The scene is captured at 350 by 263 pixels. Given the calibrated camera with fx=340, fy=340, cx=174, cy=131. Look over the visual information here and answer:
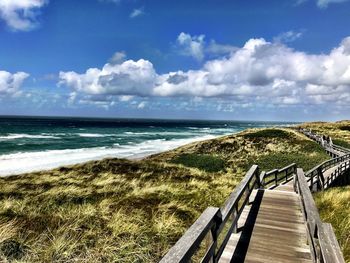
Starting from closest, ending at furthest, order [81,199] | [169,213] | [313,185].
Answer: [169,213] → [81,199] → [313,185]

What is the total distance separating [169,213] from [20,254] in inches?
187

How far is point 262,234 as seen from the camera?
746 centimetres

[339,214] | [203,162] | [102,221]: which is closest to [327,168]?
[203,162]

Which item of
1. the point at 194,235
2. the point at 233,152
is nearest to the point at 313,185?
the point at 194,235

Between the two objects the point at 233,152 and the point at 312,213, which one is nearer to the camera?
the point at 312,213

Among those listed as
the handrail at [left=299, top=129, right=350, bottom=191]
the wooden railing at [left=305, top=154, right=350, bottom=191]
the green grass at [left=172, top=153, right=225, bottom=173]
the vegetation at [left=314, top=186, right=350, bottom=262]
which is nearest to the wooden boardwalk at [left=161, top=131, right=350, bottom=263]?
the vegetation at [left=314, top=186, right=350, bottom=262]

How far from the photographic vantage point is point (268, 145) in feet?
153

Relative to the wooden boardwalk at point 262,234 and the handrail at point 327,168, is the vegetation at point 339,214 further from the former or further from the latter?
the handrail at point 327,168

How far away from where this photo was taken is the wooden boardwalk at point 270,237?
245 inches

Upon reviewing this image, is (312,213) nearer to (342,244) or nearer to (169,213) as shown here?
(342,244)

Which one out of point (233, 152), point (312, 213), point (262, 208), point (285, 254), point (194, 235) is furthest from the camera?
point (233, 152)

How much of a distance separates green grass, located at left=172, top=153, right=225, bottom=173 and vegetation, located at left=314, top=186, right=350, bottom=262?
69.0ft

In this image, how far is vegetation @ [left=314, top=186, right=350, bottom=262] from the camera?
24.5 ft

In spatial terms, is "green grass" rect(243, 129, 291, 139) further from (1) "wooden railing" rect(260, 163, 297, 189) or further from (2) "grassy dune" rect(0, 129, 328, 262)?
(2) "grassy dune" rect(0, 129, 328, 262)
